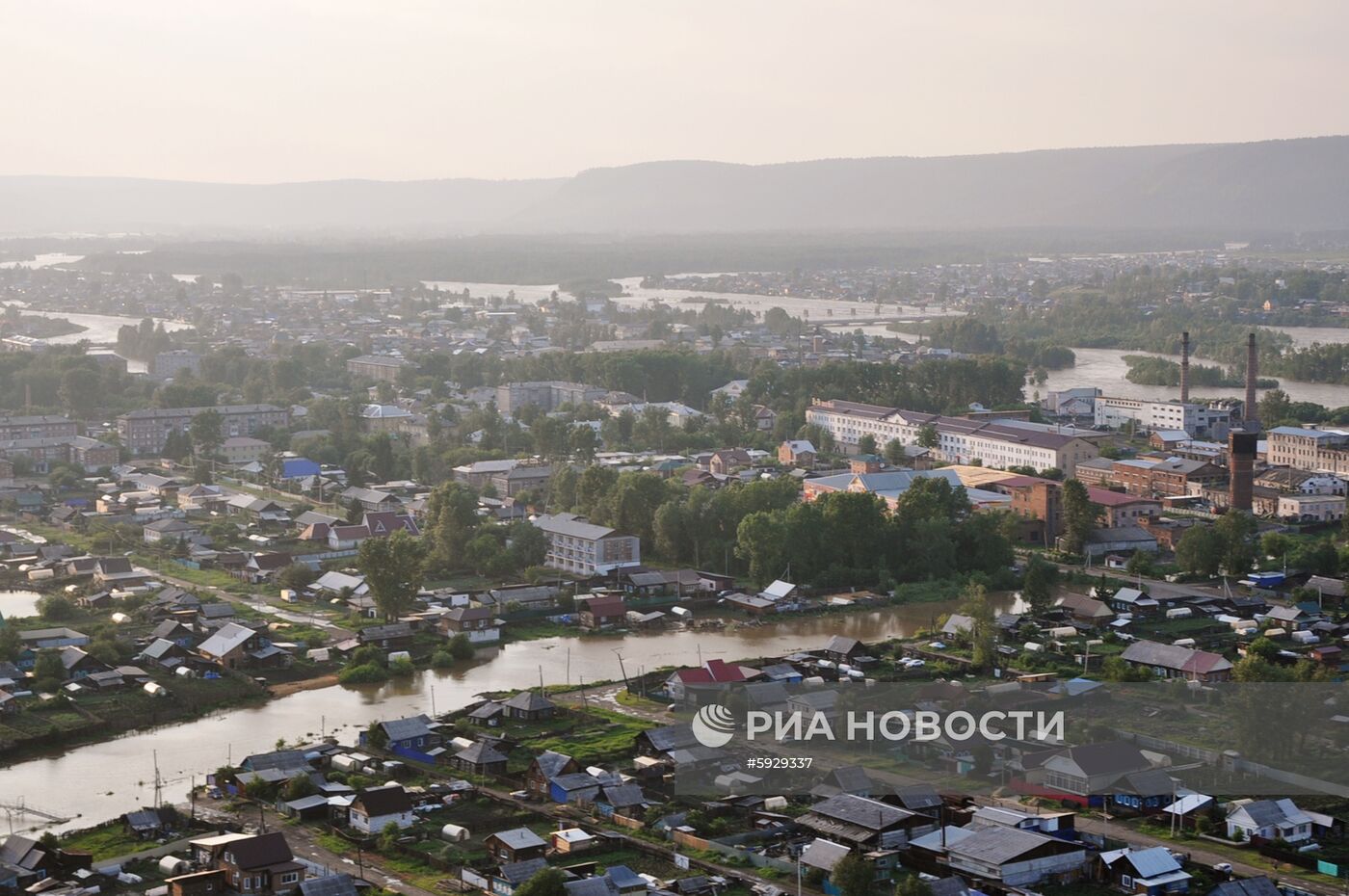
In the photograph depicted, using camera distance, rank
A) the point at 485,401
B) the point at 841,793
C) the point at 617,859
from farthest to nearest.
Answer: the point at 485,401, the point at 841,793, the point at 617,859

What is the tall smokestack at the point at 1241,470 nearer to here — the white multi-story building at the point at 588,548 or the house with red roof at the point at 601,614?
the white multi-story building at the point at 588,548

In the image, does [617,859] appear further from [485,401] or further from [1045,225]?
[1045,225]

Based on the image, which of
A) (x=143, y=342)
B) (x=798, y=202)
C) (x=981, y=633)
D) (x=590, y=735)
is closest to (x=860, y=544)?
(x=981, y=633)

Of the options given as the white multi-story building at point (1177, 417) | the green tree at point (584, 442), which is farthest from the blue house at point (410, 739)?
the white multi-story building at point (1177, 417)

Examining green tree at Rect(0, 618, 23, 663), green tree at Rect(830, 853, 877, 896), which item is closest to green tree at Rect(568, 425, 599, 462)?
green tree at Rect(0, 618, 23, 663)

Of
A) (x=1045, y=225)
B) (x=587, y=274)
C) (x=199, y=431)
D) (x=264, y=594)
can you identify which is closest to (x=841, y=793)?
(x=264, y=594)

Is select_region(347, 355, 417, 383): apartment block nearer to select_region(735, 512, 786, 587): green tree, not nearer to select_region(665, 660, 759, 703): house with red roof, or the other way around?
select_region(735, 512, 786, 587): green tree
